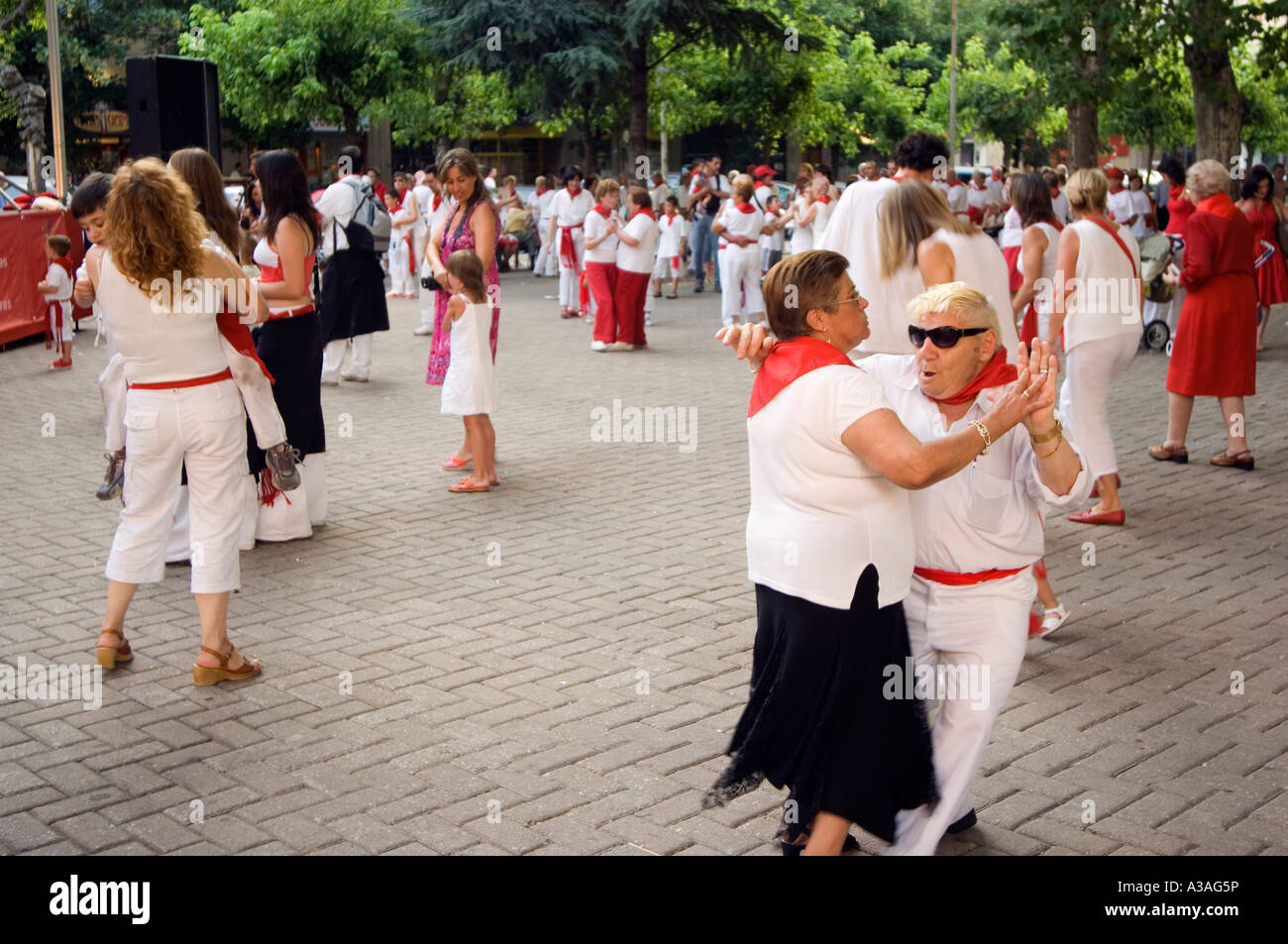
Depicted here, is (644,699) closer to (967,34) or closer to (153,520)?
(153,520)

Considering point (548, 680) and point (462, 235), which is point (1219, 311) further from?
point (548, 680)

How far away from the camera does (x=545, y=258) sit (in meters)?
27.0

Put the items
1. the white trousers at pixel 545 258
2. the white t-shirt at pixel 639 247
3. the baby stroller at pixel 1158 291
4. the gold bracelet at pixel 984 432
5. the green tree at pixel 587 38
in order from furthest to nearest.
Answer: the green tree at pixel 587 38, the white trousers at pixel 545 258, the white t-shirt at pixel 639 247, the baby stroller at pixel 1158 291, the gold bracelet at pixel 984 432

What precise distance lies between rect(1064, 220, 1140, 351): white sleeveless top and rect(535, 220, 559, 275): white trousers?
19.1 meters

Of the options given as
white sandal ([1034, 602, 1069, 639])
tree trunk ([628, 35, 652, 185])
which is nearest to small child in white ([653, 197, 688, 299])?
tree trunk ([628, 35, 652, 185])

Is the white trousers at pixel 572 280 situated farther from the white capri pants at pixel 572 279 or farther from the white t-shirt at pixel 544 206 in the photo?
the white t-shirt at pixel 544 206

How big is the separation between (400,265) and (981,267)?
16900 millimetres

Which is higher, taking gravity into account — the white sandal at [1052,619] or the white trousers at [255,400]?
the white trousers at [255,400]

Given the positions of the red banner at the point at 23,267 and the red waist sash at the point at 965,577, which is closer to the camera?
the red waist sash at the point at 965,577

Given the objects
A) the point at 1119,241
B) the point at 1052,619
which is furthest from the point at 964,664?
the point at 1119,241

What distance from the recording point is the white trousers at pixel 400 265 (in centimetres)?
2202

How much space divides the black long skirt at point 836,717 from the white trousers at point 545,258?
2305 centimetres

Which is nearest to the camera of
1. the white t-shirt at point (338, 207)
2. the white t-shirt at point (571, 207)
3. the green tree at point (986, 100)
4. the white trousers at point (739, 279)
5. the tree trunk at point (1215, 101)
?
the white t-shirt at point (338, 207)

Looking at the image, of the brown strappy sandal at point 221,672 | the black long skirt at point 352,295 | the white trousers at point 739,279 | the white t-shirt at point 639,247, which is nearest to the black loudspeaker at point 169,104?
the black long skirt at point 352,295
